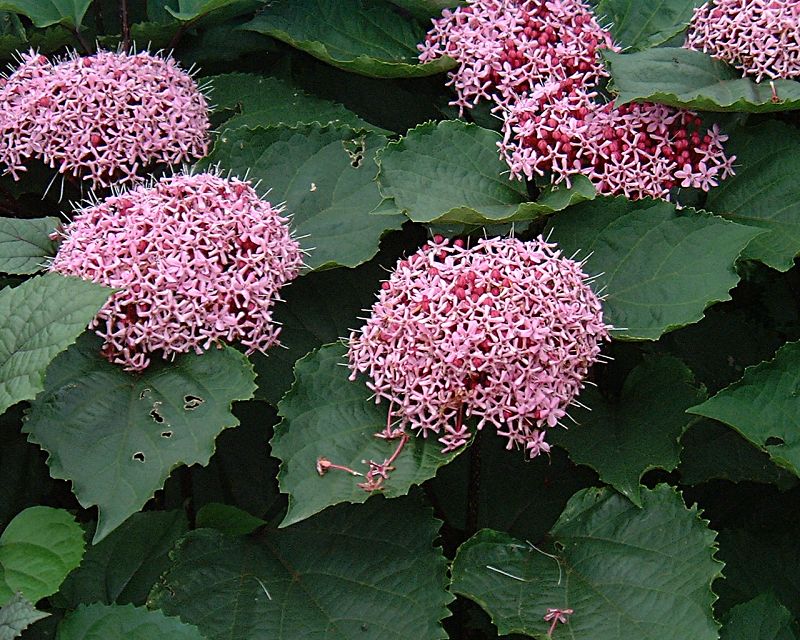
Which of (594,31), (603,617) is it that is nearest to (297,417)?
(603,617)

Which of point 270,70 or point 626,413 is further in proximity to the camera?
point 270,70

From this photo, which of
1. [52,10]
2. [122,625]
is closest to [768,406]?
[122,625]

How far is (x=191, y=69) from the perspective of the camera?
2.51 metres

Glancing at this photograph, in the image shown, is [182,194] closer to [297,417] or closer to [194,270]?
[194,270]

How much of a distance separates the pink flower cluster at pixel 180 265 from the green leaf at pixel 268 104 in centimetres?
49

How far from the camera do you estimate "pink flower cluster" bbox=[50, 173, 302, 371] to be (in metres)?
1.75

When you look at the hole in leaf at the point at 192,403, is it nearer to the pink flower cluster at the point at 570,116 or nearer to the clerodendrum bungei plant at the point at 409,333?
the clerodendrum bungei plant at the point at 409,333

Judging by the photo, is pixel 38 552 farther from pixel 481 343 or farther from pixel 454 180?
pixel 454 180

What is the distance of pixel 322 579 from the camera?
71.1 inches

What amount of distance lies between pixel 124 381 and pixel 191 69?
1053 millimetres

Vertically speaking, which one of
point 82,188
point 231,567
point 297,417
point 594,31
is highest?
point 594,31

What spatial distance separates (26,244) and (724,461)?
150 cm

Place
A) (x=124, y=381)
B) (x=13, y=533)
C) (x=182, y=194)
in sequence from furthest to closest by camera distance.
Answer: (x=182, y=194), (x=124, y=381), (x=13, y=533)

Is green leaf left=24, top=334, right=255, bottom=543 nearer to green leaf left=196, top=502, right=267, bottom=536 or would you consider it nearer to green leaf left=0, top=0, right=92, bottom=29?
green leaf left=196, top=502, right=267, bottom=536
